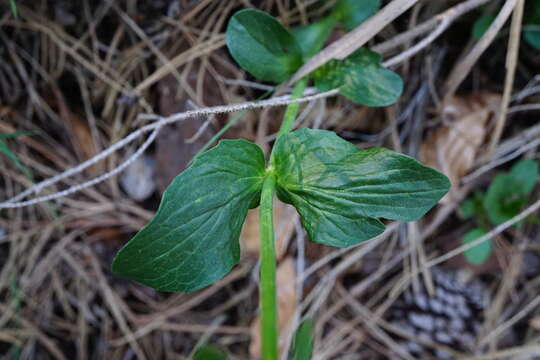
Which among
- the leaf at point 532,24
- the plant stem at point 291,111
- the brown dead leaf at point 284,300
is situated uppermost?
the leaf at point 532,24

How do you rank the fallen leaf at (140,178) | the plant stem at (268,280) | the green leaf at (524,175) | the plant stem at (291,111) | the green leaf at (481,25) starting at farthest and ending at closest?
the fallen leaf at (140,178) < the green leaf at (524,175) < the green leaf at (481,25) < the plant stem at (291,111) < the plant stem at (268,280)

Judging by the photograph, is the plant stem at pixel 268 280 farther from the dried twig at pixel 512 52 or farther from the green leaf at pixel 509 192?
the green leaf at pixel 509 192

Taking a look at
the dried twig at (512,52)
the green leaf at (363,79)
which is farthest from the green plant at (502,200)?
the green leaf at (363,79)

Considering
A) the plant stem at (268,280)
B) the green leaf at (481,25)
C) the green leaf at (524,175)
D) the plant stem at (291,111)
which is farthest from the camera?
the green leaf at (524,175)

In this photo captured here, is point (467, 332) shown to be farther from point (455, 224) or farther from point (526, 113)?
point (526, 113)

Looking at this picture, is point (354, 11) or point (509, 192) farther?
point (509, 192)

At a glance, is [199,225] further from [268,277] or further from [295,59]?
[295,59]

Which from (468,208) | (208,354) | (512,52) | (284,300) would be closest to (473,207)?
(468,208)
